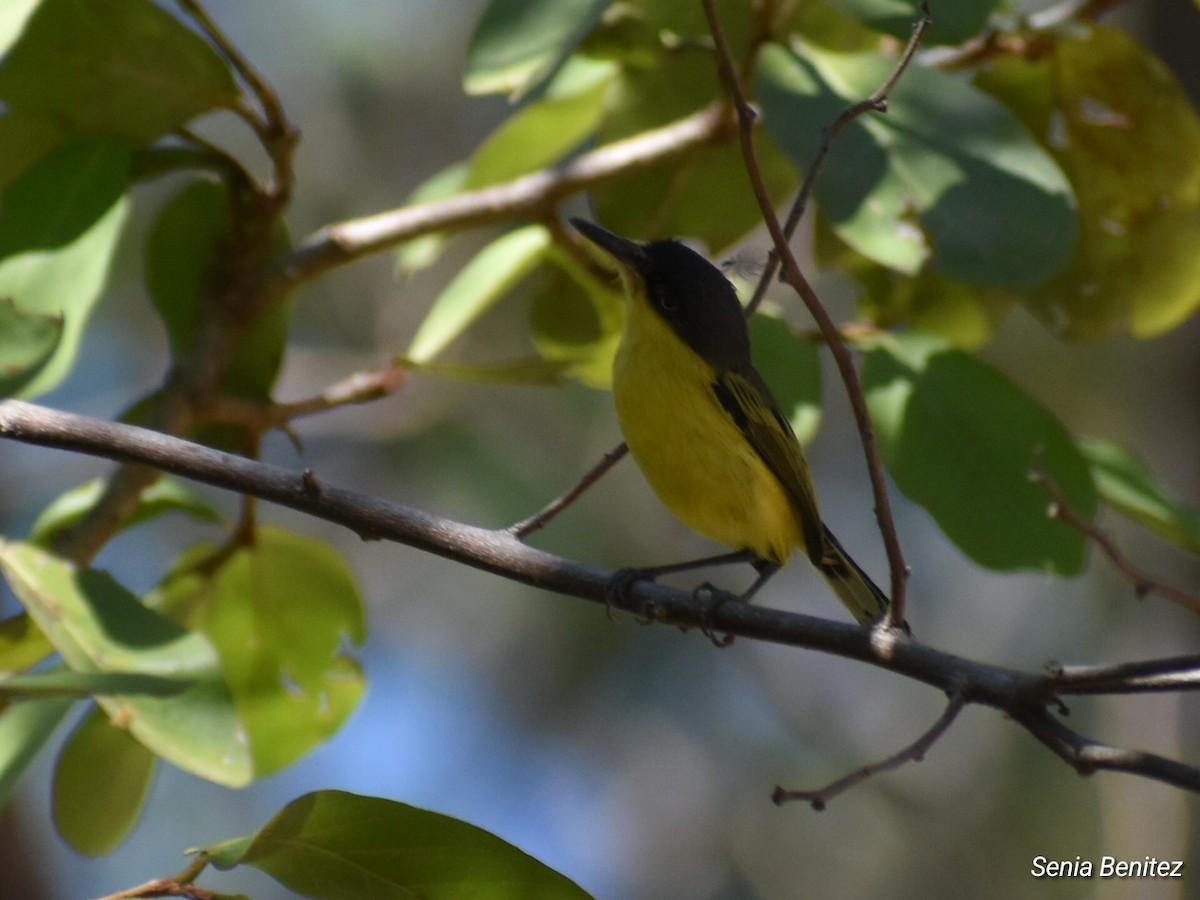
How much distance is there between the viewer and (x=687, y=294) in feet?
9.98

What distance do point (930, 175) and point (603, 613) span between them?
496 cm

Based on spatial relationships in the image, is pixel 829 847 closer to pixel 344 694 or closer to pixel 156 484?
pixel 344 694

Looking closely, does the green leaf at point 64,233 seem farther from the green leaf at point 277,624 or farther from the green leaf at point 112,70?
the green leaf at point 277,624

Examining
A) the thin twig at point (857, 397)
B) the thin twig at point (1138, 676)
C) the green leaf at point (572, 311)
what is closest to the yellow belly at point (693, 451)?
the green leaf at point (572, 311)

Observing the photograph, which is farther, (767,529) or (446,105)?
(446,105)

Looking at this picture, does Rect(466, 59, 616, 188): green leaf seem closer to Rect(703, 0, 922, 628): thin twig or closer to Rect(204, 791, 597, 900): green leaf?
Rect(703, 0, 922, 628): thin twig

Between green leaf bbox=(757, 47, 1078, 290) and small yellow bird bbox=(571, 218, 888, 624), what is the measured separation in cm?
39

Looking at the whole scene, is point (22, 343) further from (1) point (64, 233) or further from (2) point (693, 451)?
(2) point (693, 451)

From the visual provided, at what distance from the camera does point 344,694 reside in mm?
3037

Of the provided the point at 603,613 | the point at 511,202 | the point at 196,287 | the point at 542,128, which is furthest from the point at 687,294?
the point at 603,613

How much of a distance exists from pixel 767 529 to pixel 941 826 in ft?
15.9

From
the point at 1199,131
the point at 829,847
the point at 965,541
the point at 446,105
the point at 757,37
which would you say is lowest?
the point at 829,847

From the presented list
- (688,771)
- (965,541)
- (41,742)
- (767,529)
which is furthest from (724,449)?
(688,771)

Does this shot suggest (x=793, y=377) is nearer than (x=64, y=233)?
No
